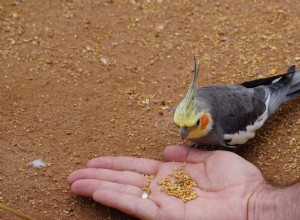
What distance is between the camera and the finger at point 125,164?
3.91m

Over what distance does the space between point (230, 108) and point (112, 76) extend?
127cm

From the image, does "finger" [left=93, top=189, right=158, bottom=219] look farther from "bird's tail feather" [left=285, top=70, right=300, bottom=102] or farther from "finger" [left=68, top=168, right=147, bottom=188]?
"bird's tail feather" [left=285, top=70, right=300, bottom=102]

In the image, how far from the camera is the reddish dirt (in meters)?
4.21

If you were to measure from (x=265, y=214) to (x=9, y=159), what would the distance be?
195cm

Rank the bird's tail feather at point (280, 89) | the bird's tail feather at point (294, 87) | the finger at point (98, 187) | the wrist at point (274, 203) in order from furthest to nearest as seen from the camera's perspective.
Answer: the bird's tail feather at point (294, 87) → the bird's tail feather at point (280, 89) → the finger at point (98, 187) → the wrist at point (274, 203)

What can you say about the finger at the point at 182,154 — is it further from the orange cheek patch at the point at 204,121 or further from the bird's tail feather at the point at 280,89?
the bird's tail feather at the point at 280,89

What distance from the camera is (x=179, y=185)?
378cm

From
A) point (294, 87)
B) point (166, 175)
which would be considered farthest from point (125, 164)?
point (294, 87)

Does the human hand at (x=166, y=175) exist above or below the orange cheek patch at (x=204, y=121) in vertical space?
below

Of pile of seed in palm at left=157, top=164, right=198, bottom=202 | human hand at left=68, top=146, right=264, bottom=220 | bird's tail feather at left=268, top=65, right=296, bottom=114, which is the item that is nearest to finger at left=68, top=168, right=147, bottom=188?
human hand at left=68, top=146, right=264, bottom=220

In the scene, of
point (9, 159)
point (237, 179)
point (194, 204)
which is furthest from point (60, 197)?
point (237, 179)

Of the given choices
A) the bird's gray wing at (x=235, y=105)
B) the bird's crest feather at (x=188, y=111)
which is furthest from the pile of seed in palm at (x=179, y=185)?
the bird's gray wing at (x=235, y=105)

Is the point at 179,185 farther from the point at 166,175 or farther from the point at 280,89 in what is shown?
the point at 280,89

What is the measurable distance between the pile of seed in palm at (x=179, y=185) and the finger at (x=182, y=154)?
0.52ft
